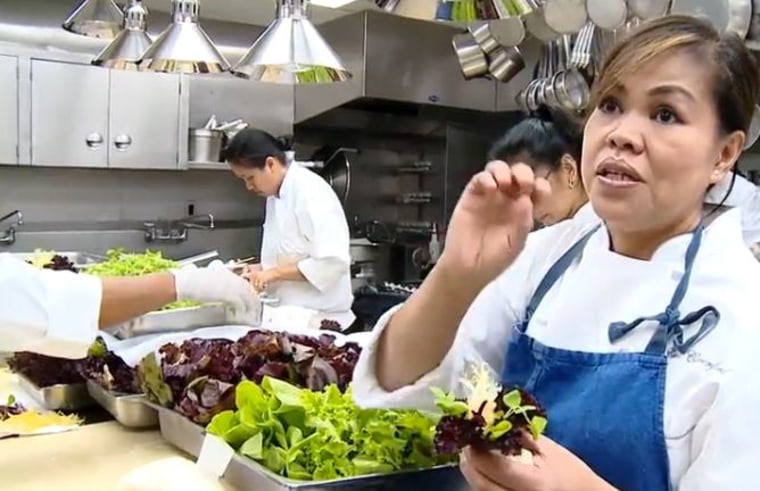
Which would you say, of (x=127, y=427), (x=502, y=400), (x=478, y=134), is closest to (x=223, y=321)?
(x=127, y=427)

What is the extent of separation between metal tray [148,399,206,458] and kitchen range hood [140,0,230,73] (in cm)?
122

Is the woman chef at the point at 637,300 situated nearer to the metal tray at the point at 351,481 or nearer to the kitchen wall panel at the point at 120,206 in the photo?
the metal tray at the point at 351,481

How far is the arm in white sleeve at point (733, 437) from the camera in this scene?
88 centimetres

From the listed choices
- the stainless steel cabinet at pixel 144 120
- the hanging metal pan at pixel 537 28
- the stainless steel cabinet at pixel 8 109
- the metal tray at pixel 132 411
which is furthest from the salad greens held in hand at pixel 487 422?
the stainless steel cabinet at pixel 144 120

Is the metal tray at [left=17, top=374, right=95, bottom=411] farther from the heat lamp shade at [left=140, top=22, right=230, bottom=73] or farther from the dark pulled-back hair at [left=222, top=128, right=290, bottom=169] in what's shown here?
the dark pulled-back hair at [left=222, top=128, right=290, bottom=169]

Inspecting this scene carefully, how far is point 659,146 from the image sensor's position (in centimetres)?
100

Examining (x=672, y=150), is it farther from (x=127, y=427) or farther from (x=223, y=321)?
(x=223, y=321)

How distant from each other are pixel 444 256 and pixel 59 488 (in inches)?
33.3

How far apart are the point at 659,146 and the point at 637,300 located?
0.21 metres

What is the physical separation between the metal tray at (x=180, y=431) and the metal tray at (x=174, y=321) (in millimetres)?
440

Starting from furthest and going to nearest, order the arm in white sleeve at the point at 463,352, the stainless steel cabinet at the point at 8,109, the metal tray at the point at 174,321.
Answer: the stainless steel cabinet at the point at 8,109, the metal tray at the point at 174,321, the arm in white sleeve at the point at 463,352

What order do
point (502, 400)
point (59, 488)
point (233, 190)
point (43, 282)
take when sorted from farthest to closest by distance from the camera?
point (233, 190) → point (43, 282) → point (59, 488) → point (502, 400)

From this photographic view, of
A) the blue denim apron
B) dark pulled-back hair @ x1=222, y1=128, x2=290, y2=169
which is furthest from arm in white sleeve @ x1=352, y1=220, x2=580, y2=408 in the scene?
dark pulled-back hair @ x1=222, y1=128, x2=290, y2=169

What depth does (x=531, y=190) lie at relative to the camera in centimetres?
105
